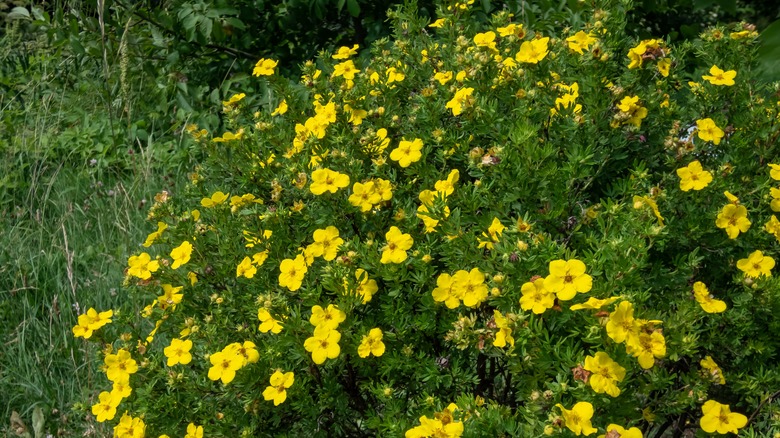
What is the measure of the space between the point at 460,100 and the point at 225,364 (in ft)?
2.56

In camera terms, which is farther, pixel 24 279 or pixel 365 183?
pixel 24 279

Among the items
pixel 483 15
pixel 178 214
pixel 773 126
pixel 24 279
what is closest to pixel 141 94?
pixel 24 279

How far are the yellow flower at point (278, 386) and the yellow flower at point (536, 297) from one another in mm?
495

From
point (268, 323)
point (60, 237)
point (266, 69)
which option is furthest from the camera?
point (60, 237)

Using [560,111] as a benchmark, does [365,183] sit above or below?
below

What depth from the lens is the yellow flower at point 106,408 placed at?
6.09 ft

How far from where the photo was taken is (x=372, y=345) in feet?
5.47

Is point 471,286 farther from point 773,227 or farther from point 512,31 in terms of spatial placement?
point 512,31

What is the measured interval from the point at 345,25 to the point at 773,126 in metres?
2.66

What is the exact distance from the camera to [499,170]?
174 cm

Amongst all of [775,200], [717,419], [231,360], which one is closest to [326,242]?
[231,360]

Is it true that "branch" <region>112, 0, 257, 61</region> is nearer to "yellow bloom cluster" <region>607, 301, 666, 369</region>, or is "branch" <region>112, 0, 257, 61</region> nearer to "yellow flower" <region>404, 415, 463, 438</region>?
"yellow flower" <region>404, 415, 463, 438</region>

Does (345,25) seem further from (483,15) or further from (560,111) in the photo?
(560,111)

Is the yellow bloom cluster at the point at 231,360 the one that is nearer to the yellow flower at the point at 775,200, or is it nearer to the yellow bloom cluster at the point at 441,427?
the yellow bloom cluster at the point at 441,427
